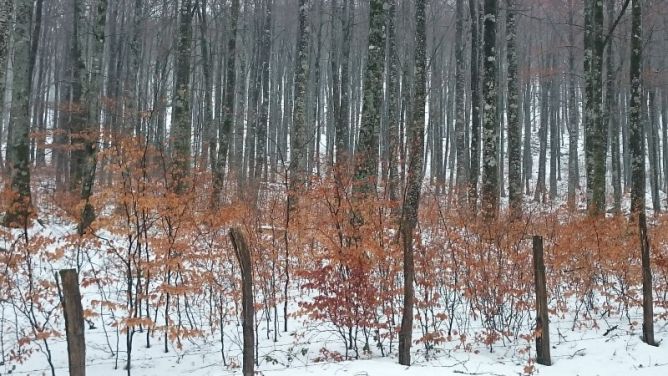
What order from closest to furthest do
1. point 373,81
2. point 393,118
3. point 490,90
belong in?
point 373,81 → point 490,90 → point 393,118

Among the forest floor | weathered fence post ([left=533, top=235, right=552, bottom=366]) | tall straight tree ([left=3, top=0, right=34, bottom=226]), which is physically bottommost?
the forest floor

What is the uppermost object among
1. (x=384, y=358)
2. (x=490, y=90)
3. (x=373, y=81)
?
(x=373, y=81)

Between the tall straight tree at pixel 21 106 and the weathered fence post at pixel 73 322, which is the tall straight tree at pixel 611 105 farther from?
the tall straight tree at pixel 21 106

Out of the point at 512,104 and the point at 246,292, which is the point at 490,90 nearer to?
the point at 512,104

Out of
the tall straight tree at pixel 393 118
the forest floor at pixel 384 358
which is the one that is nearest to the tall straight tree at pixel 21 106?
the forest floor at pixel 384 358

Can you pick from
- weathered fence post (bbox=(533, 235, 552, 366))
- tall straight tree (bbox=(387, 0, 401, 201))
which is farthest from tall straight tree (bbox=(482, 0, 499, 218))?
weathered fence post (bbox=(533, 235, 552, 366))

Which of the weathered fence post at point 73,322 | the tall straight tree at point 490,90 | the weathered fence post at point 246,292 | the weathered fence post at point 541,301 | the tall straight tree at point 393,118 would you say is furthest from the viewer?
the tall straight tree at point 490,90

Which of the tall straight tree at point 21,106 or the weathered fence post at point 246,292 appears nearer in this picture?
the weathered fence post at point 246,292

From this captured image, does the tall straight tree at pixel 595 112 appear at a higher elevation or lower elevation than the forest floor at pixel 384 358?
higher

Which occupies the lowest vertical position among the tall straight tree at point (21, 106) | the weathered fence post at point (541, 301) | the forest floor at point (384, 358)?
the forest floor at point (384, 358)

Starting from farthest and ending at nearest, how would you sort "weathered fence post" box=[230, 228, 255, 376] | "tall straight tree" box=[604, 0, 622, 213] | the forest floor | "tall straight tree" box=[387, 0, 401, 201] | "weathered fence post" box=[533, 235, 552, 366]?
"tall straight tree" box=[604, 0, 622, 213] < "tall straight tree" box=[387, 0, 401, 201] < "weathered fence post" box=[533, 235, 552, 366] < the forest floor < "weathered fence post" box=[230, 228, 255, 376]

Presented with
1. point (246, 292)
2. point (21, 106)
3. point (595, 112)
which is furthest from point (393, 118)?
point (246, 292)

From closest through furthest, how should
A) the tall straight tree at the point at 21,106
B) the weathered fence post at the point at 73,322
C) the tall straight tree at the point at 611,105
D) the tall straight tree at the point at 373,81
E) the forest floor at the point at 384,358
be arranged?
the weathered fence post at the point at 73,322
the forest floor at the point at 384,358
the tall straight tree at the point at 21,106
the tall straight tree at the point at 373,81
the tall straight tree at the point at 611,105

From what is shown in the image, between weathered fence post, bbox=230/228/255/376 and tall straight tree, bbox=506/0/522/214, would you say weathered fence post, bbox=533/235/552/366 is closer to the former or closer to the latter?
weathered fence post, bbox=230/228/255/376
